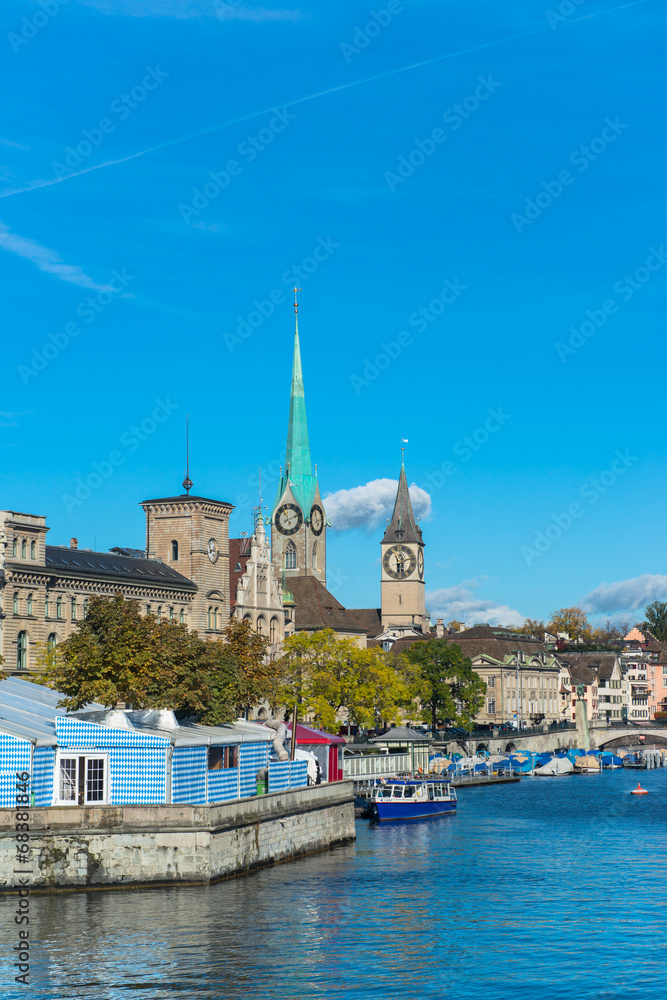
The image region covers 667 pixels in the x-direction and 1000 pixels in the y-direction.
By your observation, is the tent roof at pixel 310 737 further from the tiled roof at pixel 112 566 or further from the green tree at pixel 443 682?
the green tree at pixel 443 682

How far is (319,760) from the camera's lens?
72.2 meters

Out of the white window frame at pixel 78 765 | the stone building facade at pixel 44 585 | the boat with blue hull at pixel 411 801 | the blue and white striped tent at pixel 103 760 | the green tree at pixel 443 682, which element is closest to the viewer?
the blue and white striped tent at pixel 103 760

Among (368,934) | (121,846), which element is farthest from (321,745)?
(368,934)

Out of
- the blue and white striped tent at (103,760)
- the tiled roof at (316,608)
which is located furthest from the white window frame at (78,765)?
the tiled roof at (316,608)

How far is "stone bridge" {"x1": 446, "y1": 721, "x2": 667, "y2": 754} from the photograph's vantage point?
157 m

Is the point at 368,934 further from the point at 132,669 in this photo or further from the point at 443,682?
the point at 443,682

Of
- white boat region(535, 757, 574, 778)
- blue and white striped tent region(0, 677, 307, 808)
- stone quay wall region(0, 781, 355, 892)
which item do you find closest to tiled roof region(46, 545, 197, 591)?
white boat region(535, 757, 574, 778)

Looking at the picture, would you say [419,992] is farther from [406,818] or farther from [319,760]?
[406,818]

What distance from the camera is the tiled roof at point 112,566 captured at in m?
110

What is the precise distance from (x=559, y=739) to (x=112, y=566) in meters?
83.9

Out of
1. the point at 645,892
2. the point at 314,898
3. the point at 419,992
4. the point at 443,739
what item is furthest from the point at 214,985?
the point at 443,739

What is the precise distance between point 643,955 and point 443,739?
364 ft

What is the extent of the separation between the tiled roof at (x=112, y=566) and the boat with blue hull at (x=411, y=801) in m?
33.3

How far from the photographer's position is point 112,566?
386ft
